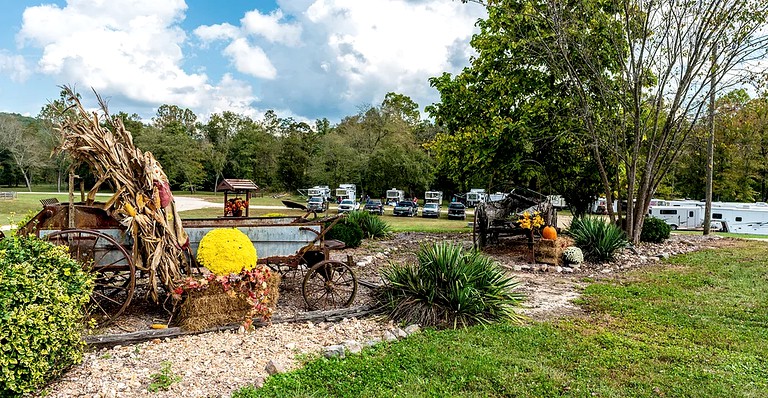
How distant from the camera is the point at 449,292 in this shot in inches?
226

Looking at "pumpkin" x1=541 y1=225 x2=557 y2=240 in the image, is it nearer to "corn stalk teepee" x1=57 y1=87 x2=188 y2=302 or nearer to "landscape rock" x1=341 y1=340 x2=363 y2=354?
"landscape rock" x1=341 y1=340 x2=363 y2=354

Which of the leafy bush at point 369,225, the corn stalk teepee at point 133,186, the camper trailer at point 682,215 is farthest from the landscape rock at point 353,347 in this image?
the camper trailer at point 682,215

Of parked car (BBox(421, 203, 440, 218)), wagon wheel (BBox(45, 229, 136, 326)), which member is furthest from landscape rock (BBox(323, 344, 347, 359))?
parked car (BBox(421, 203, 440, 218))

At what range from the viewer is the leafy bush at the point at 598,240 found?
10.6 metres

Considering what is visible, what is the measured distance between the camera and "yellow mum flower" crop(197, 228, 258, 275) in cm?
544

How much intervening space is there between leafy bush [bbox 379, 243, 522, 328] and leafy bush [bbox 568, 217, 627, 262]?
5411mm

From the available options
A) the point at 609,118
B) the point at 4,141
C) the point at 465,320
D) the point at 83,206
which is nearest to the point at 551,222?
the point at 609,118

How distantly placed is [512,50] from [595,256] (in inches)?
262

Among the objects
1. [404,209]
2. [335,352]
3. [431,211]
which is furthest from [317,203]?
[335,352]

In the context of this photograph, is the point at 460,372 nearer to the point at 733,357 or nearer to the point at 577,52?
the point at 733,357

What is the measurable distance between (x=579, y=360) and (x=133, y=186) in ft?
16.4

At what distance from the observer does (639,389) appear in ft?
12.8

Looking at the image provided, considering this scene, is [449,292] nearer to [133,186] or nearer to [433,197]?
[133,186]

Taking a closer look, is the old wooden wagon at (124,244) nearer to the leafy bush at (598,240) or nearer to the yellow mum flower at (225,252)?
the yellow mum flower at (225,252)
